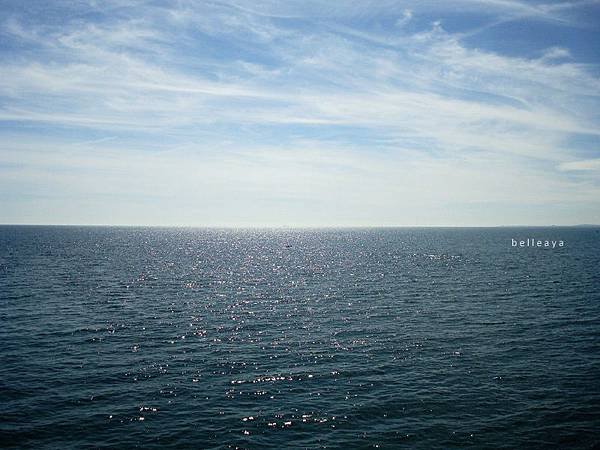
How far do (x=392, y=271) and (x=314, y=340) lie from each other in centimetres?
7294

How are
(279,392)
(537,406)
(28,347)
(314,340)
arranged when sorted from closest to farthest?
(537,406) → (279,392) → (28,347) → (314,340)

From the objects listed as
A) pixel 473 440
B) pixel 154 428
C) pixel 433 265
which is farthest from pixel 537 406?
pixel 433 265

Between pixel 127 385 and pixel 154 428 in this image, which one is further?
pixel 127 385

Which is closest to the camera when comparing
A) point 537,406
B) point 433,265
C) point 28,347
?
point 537,406

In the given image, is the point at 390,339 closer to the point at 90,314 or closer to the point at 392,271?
the point at 90,314

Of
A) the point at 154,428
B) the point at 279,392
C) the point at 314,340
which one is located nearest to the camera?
the point at 154,428

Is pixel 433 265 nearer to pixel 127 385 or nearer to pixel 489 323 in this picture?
pixel 489 323

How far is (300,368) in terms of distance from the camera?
139 ft

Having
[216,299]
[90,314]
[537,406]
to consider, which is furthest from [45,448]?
[216,299]

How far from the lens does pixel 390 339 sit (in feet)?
172

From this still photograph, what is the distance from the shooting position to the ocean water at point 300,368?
98.7 ft

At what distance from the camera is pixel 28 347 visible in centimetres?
4756

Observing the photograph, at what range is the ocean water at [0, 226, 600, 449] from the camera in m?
30.1

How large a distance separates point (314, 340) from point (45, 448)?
30.4 metres
